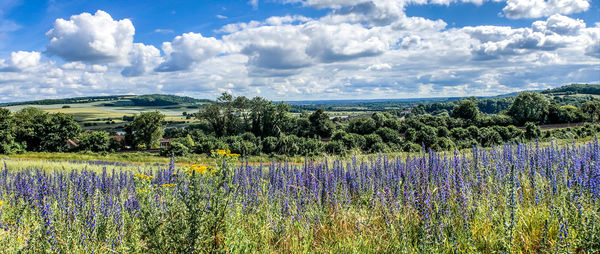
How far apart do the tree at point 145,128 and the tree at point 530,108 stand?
58426 mm

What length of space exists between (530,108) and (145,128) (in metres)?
61.4

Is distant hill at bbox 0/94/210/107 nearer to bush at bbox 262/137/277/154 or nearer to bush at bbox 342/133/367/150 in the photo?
bush at bbox 262/137/277/154

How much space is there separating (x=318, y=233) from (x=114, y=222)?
3190 mm

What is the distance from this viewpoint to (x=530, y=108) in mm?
42562

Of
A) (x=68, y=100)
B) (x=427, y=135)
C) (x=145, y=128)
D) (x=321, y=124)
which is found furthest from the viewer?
(x=68, y=100)

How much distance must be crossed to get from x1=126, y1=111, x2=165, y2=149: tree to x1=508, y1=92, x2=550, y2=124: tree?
192ft

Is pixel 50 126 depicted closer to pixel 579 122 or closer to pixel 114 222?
pixel 114 222

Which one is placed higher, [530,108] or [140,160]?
[530,108]

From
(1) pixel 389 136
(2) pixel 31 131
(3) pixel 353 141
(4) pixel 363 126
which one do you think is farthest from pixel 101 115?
(1) pixel 389 136

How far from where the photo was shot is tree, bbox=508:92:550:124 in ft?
140

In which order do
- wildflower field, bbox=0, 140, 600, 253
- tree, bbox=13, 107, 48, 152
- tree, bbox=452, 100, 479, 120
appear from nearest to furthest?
wildflower field, bbox=0, 140, 600, 253, tree, bbox=452, 100, 479, 120, tree, bbox=13, 107, 48, 152

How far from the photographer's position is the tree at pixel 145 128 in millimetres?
58500

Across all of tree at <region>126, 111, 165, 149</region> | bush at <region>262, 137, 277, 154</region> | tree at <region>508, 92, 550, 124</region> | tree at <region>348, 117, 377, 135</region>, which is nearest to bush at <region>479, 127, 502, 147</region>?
tree at <region>508, 92, 550, 124</region>

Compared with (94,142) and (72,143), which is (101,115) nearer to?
(72,143)
